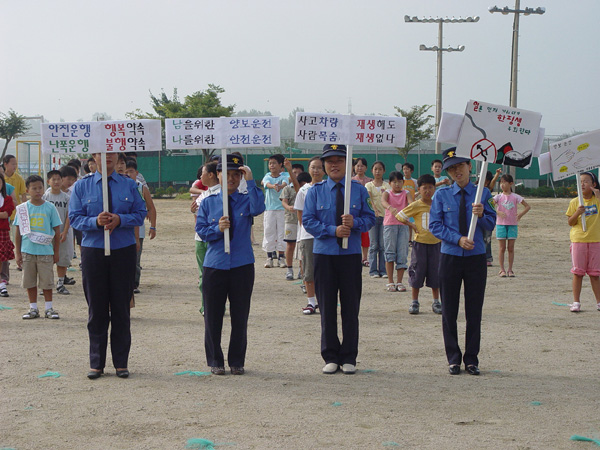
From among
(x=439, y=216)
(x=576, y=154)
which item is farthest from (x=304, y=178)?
(x=439, y=216)

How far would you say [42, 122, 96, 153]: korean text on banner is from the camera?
713cm

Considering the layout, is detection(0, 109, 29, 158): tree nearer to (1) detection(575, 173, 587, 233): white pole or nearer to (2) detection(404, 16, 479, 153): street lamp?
(2) detection(404, 16, 479, 153): street lamp

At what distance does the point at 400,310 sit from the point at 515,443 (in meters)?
5.42

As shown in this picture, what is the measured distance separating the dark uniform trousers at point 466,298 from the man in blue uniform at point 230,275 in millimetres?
1812

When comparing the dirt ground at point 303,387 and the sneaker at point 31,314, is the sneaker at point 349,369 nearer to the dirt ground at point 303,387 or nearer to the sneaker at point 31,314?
the dirt ground at point 303,387

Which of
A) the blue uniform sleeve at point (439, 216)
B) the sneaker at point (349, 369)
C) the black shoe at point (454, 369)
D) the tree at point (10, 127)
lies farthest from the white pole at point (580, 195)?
the tree at point (10, 127)

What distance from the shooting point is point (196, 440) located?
503 centimetres

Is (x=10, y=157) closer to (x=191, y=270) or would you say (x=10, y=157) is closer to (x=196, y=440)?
(x=191, y=270)

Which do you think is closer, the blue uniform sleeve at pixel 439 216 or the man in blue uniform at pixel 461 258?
the man in blue uniform at pixel 461 258

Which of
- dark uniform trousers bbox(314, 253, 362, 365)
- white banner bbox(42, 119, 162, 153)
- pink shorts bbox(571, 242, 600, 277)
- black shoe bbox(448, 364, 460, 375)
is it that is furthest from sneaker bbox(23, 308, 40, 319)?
pink shorts bbox(571, 242, 600, 277)

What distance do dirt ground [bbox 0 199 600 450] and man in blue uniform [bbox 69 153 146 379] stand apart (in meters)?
0.29

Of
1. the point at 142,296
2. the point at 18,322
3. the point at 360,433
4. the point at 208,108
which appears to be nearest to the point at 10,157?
the point at 142,296

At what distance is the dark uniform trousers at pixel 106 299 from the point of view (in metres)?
6.80

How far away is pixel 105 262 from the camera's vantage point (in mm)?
6832
